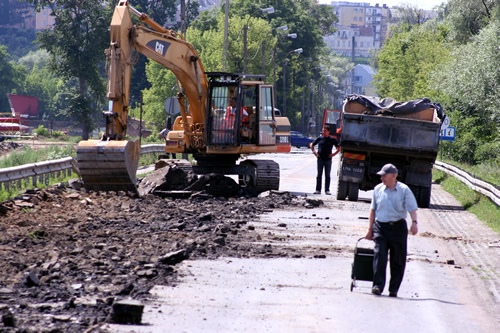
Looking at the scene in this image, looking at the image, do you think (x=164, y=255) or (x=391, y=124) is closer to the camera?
(x=164, y=255)

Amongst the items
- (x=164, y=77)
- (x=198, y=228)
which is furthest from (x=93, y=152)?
(x=164, y=77)

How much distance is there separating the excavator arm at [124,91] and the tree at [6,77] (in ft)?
329

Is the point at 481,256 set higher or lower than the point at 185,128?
lower

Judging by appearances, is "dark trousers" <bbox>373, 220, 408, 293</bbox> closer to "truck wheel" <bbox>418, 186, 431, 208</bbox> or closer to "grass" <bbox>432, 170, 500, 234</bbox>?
"grass" <bbox>432, 170, 500, 234</bbox>

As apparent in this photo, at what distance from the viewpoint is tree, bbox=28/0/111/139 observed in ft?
230

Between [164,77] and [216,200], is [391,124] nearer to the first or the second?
[216,200]

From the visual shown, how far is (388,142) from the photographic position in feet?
67.8

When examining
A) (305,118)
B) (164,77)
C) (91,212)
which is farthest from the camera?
(305,118)

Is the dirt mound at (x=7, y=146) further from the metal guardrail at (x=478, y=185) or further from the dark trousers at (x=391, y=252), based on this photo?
the dark trousers at (x=391, y=252)

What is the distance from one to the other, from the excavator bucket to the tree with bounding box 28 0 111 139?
52.5 meters

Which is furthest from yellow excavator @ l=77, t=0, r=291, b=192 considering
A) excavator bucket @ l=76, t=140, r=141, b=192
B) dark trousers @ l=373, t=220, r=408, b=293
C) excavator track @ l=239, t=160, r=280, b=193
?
dark trousers @ l=373, t=220, r=408, b=293

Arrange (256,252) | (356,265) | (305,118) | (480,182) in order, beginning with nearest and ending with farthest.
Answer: (356,265) < (256,252) < (480,182) < (305,118)

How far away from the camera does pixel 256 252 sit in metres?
12.4

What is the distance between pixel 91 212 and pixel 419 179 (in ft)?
28.9
